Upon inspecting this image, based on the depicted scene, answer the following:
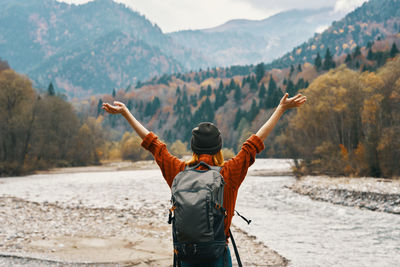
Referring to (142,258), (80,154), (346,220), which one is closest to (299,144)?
(346,220)

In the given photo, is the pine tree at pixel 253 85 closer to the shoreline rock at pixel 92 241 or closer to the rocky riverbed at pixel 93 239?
the rocky riverbed at pixel 93 239

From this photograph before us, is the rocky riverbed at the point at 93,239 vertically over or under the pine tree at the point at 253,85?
under

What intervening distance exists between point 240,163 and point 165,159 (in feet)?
2.12

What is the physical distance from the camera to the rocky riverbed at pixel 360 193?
62.7ft

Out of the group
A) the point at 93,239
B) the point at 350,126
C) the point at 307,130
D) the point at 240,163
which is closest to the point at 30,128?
the point at 307,130

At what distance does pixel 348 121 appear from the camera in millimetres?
31438

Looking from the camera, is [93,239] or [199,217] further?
[93,239]

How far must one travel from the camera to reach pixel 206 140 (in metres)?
2.99

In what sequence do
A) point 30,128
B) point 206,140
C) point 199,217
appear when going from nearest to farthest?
point 199,217
point 206,140
point 30,128

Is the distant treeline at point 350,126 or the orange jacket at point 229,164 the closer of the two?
the orange jacket at point 229,164

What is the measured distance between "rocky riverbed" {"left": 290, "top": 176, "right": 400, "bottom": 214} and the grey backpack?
58.0 feet

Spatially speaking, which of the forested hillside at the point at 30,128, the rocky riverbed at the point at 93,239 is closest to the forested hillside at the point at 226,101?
the forested hillside at the point at 30,128

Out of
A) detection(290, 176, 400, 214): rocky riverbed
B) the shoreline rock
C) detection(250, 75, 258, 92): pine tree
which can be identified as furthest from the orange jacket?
detection(250, 75, 258, 92): pine tree

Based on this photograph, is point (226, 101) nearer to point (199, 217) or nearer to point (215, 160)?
point (215, 160)
